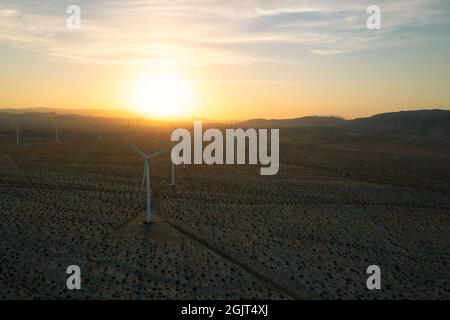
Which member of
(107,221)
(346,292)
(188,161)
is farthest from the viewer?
(188,161)

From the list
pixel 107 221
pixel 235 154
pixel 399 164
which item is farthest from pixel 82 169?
pixel 399 164

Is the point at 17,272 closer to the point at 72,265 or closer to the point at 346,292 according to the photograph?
the point at 72,265

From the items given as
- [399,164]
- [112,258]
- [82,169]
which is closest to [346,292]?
[112,258]

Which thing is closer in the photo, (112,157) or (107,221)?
(107,221)

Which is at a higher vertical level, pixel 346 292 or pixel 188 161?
pixel 188 161
